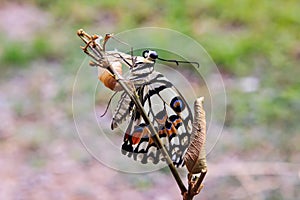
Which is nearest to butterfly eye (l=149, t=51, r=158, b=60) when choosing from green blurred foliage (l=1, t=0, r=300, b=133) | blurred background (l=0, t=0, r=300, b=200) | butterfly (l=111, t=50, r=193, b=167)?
butterfly (l=111, t=50, r=193, b=167)

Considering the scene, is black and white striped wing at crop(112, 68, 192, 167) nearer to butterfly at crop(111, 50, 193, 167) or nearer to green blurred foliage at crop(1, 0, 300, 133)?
butterfly at crop(111, 50, 193, 167)

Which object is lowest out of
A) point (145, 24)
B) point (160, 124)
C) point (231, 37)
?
point (160, 124)

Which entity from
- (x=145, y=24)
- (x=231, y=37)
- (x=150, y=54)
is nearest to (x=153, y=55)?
(x=150, y=54)

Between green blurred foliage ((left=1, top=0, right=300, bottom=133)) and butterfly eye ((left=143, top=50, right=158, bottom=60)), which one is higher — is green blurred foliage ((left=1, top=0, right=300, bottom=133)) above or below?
above

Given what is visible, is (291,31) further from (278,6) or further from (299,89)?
(299,89)

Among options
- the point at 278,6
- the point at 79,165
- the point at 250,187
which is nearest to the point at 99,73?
the point at 250,187

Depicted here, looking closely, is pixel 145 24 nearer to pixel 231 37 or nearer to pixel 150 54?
pixel 231 37
